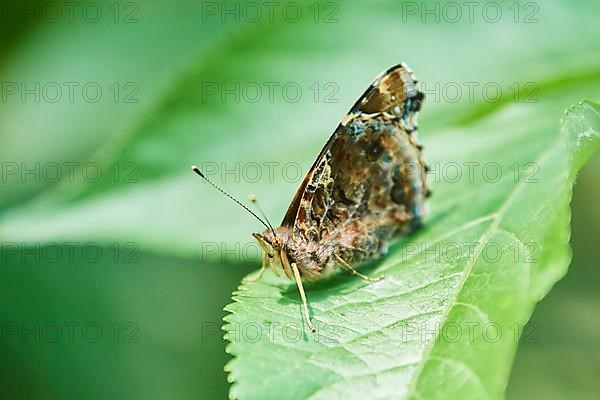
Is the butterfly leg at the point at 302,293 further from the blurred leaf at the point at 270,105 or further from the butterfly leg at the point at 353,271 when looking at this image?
the blurred leaf at the point at 270,105

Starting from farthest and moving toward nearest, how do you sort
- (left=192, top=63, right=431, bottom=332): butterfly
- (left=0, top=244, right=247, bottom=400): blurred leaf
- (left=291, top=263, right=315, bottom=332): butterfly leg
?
(left=0, top=244, right=247, bottom=400): blurred leaf
(left=192, top=63, right=431, bottom=332): butterfly
(left=291, top=263, right=315, bottom=332): butterfly leg

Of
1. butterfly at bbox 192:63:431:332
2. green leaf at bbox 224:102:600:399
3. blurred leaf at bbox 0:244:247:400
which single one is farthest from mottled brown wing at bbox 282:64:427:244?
blurred leaf at bbox 0:244:247:400

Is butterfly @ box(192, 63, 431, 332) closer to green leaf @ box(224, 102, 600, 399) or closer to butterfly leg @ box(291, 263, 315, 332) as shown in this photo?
butterfly leg @ box(291, 263, 315, 332)

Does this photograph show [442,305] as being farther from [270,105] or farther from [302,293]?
[270,105]

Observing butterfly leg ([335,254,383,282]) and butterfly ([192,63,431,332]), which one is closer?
butterfly leg ([335,254,383,282])

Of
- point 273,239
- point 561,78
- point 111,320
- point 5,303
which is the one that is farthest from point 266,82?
point 5,303

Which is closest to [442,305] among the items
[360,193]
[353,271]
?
[353,271]

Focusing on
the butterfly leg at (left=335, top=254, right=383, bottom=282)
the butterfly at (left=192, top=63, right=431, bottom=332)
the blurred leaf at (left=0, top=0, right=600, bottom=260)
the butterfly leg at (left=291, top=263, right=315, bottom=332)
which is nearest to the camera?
the butterfly leg at (left=291, top=263, right=315, bottom=332)

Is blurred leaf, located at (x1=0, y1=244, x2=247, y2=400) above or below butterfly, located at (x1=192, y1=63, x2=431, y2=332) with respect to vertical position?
below
